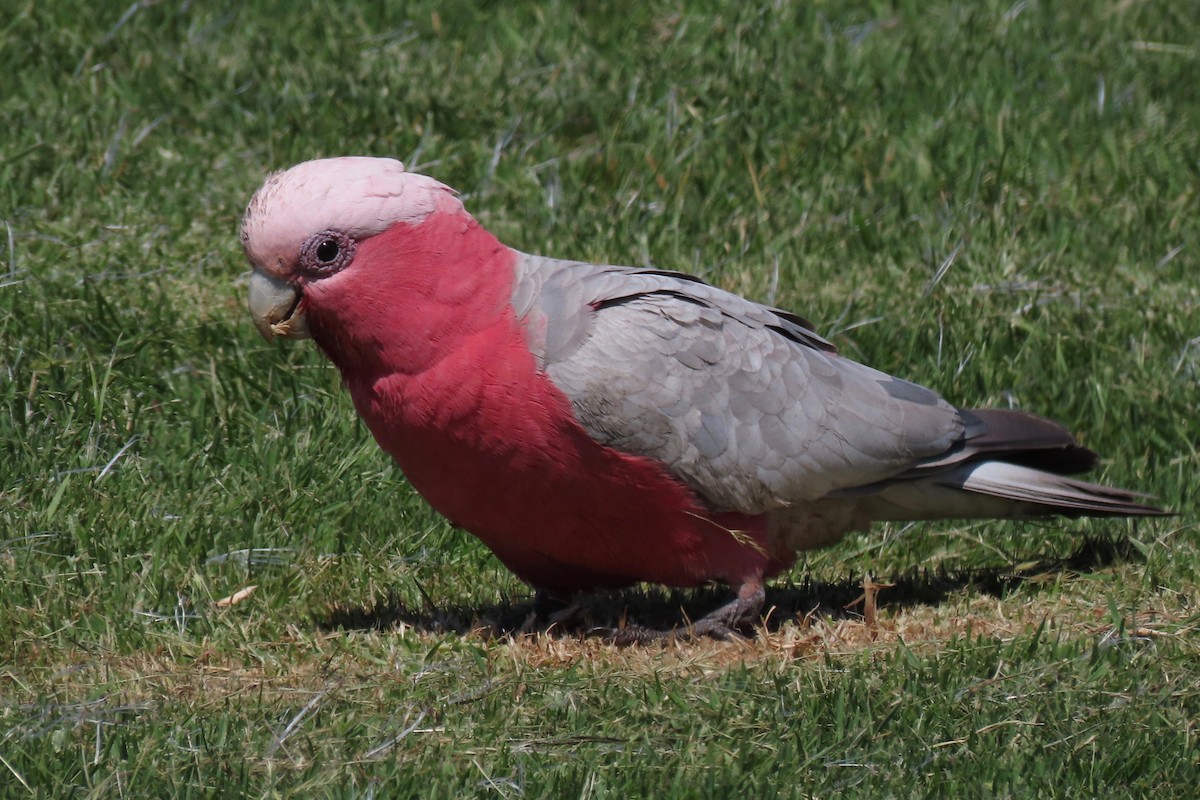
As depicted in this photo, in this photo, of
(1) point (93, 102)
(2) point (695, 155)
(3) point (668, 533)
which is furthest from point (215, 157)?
(3) point (668, 533)

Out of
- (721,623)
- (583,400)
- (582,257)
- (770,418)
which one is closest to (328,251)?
(583,400)

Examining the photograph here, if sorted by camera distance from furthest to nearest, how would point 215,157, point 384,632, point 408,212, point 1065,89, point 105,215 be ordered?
point 1065,89, point 215,157, point 105,215, point 384,632, point 408,212

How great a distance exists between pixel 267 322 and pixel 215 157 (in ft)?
8.45

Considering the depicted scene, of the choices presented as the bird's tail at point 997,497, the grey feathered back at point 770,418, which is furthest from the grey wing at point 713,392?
the bird's tail at point 997,497

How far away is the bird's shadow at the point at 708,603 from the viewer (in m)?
4.51

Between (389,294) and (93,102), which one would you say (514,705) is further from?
(93,102)

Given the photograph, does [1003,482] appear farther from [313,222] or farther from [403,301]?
[313,222]

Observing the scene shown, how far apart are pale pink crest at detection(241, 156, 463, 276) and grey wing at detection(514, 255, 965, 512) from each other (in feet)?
1.31

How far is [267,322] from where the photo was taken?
4.14 meters

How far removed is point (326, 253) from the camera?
403cm

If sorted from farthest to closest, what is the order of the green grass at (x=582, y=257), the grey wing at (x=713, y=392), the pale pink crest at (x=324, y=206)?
the grey wing at (x=713, y=392), the pale pink crest at (x=324, y=206), the green grass at (x=582, y=257)

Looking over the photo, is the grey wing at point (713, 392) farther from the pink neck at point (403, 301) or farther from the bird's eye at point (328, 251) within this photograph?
the bird's eye at point (328, 251)

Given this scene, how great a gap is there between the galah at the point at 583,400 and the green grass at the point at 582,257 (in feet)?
1.03

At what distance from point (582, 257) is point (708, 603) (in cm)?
182
